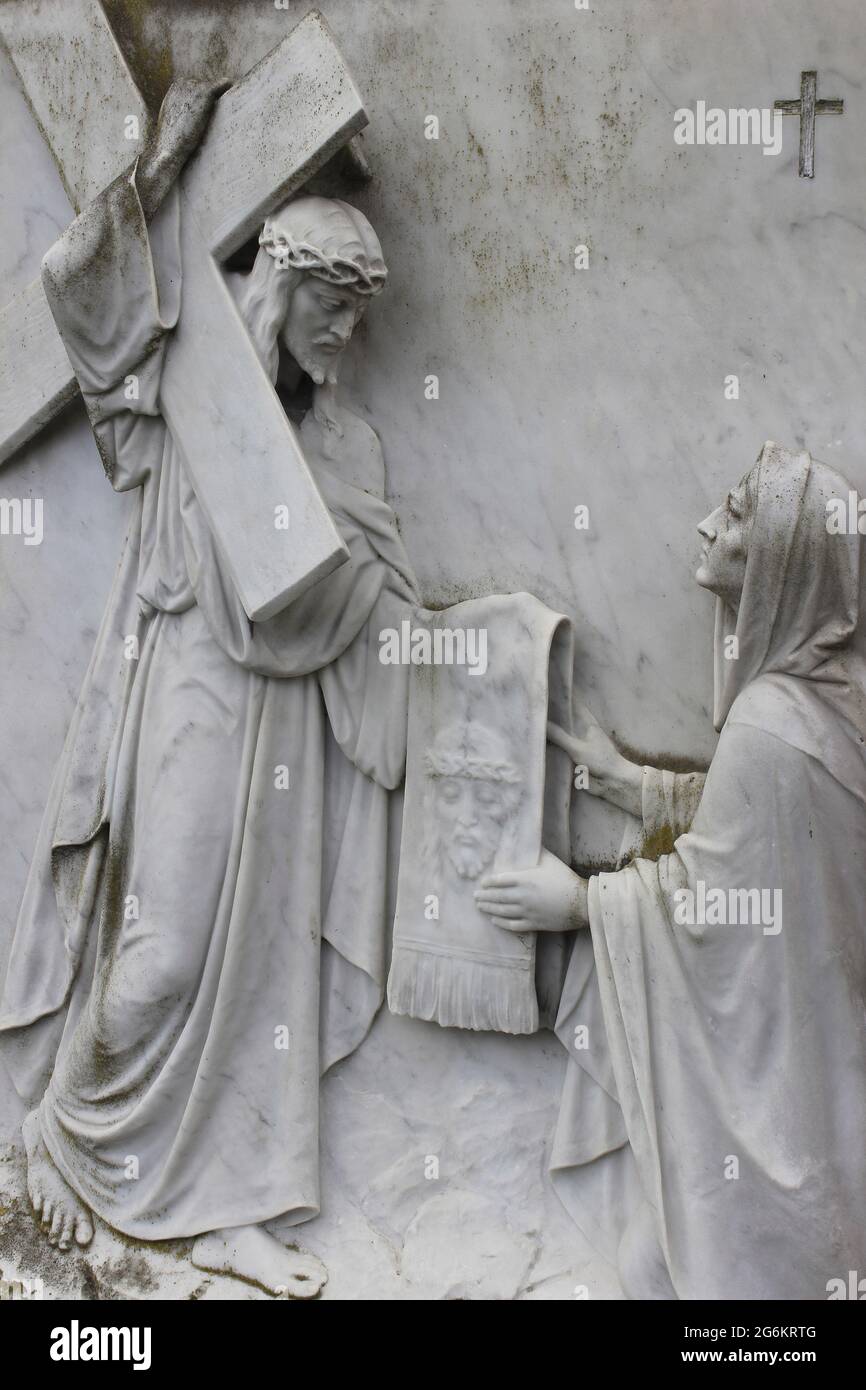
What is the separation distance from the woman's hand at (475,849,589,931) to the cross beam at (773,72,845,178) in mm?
1838

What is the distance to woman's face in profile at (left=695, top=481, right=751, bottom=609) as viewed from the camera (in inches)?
168

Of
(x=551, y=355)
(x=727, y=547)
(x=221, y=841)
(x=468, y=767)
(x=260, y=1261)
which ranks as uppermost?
(x=551, y=355)

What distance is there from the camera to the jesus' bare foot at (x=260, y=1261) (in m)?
4.48

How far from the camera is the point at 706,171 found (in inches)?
175

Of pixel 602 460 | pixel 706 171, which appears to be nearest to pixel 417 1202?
pixel 602 460

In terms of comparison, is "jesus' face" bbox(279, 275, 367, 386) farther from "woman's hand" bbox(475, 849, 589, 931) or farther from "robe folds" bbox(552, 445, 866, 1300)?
"woman's hand" bbox(475, 849, 589, 931)

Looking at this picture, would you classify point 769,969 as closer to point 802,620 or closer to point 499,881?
point 499,881

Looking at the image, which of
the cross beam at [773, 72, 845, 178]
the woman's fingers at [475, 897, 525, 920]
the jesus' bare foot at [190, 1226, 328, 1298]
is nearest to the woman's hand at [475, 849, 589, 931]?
the woman's fingers at [475, 897, 525, 920]

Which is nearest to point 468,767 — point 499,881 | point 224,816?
point 499,881

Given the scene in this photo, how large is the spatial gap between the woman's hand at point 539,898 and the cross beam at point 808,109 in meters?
1.84

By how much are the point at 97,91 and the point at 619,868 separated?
239 centimetres

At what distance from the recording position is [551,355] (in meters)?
4.56

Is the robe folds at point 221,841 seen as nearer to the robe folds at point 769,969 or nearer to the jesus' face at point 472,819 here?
the jesus' face at point 472,819

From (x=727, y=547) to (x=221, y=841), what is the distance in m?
1.46
